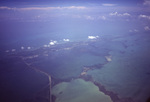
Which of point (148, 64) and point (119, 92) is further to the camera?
point (148, 64)

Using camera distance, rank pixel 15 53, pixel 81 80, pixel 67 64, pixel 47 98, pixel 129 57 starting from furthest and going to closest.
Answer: pixel 15 53, pixel 129 57, pixel 67 64, pixel 81 80, pixel 47 98

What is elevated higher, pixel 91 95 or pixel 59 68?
pixel 91 95

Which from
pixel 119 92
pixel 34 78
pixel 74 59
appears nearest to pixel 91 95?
pixel 119 92

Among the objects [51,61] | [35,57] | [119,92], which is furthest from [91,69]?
[35,57]

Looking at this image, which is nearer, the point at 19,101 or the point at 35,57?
the point at 19,101

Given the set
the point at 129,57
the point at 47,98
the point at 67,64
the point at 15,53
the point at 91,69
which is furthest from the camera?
the point at 15,53

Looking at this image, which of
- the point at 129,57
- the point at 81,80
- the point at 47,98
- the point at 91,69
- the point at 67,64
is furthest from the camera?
Result: the point at 129,57

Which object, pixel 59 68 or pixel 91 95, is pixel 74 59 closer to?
pixel 59 68

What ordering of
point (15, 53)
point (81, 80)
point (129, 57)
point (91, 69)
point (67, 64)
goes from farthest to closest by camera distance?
1. point (15, 53)
2. point (129, 57)
3. point (67, 64)
4. point (91, 69)
5. point (81, 80)

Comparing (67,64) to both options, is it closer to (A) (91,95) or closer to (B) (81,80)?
(B) (81,80)
